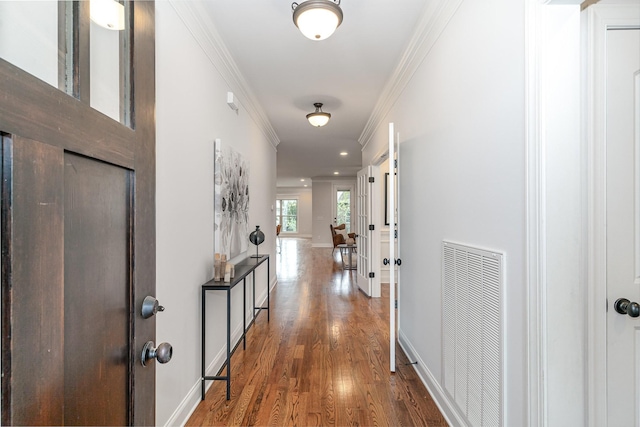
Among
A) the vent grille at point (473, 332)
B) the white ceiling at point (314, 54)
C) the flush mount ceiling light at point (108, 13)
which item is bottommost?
the vent grille at point (473, 332)

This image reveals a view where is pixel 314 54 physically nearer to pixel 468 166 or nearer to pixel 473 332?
pixel 468 166

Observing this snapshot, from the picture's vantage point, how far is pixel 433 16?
190 cm

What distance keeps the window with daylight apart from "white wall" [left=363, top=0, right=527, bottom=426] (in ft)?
41.6

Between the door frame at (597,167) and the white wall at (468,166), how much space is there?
8.8 inches

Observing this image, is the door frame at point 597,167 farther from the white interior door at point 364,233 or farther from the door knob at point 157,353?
the white interior door at point 364,233

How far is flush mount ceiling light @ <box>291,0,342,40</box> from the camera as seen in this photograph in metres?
1.75

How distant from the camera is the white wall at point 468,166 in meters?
1.21

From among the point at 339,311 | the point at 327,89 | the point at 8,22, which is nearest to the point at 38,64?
the point at 8,22

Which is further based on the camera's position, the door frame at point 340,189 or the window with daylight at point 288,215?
the window with daylight at point 288,215

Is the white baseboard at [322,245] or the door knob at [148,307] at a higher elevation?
the door knob at [148,307]

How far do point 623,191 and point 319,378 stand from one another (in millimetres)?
2096

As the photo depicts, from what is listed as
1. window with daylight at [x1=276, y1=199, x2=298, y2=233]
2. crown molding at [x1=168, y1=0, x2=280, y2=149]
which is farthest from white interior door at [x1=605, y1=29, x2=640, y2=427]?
window with daylight at [x1=276, y1=199, x2=298, y2=233]

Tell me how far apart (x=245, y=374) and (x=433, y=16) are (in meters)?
2.85

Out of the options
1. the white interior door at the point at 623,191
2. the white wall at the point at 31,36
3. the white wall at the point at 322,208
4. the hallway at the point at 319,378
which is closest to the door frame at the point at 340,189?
the white wall at the point at 322,208
